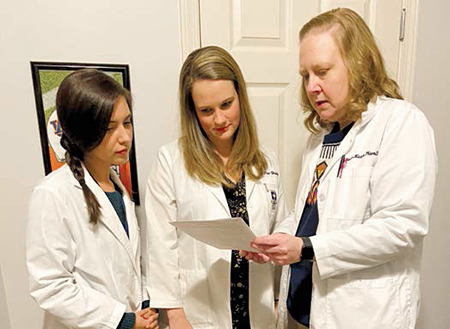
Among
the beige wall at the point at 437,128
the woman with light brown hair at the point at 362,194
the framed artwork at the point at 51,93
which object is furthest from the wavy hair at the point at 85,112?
the beige wall at the point at 437,128

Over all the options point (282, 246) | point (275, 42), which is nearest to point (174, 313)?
point (282, 246)

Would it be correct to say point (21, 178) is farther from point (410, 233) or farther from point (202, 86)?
point (410, 233)

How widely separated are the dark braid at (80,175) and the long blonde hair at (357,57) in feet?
2.39

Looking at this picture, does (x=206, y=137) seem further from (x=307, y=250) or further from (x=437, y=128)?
(x=437, y=128)

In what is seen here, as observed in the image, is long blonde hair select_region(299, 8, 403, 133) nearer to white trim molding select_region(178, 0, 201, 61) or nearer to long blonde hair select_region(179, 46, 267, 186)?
long blonde hair select_region(179, 46, 267, 186)

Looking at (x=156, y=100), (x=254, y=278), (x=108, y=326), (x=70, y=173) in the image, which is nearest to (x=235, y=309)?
(x=254, y=278)

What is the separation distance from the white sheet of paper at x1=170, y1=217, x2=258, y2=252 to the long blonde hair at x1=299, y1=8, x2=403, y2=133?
0.43m

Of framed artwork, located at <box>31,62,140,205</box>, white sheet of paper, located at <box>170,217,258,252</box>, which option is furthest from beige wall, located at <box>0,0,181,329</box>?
white sheet of paper, located at <box>170,217,258,252</box>

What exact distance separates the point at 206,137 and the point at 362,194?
0.51 meters

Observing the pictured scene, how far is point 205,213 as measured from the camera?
3.33 feet

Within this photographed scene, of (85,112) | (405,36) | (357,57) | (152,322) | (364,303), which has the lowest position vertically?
(152,322)

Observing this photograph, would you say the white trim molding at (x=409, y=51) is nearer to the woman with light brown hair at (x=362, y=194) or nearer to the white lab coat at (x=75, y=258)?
the woman with light brown hair at (x=362, y=194)

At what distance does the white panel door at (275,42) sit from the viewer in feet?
4.04

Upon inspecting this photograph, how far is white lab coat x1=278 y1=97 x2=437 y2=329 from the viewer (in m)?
0.77
